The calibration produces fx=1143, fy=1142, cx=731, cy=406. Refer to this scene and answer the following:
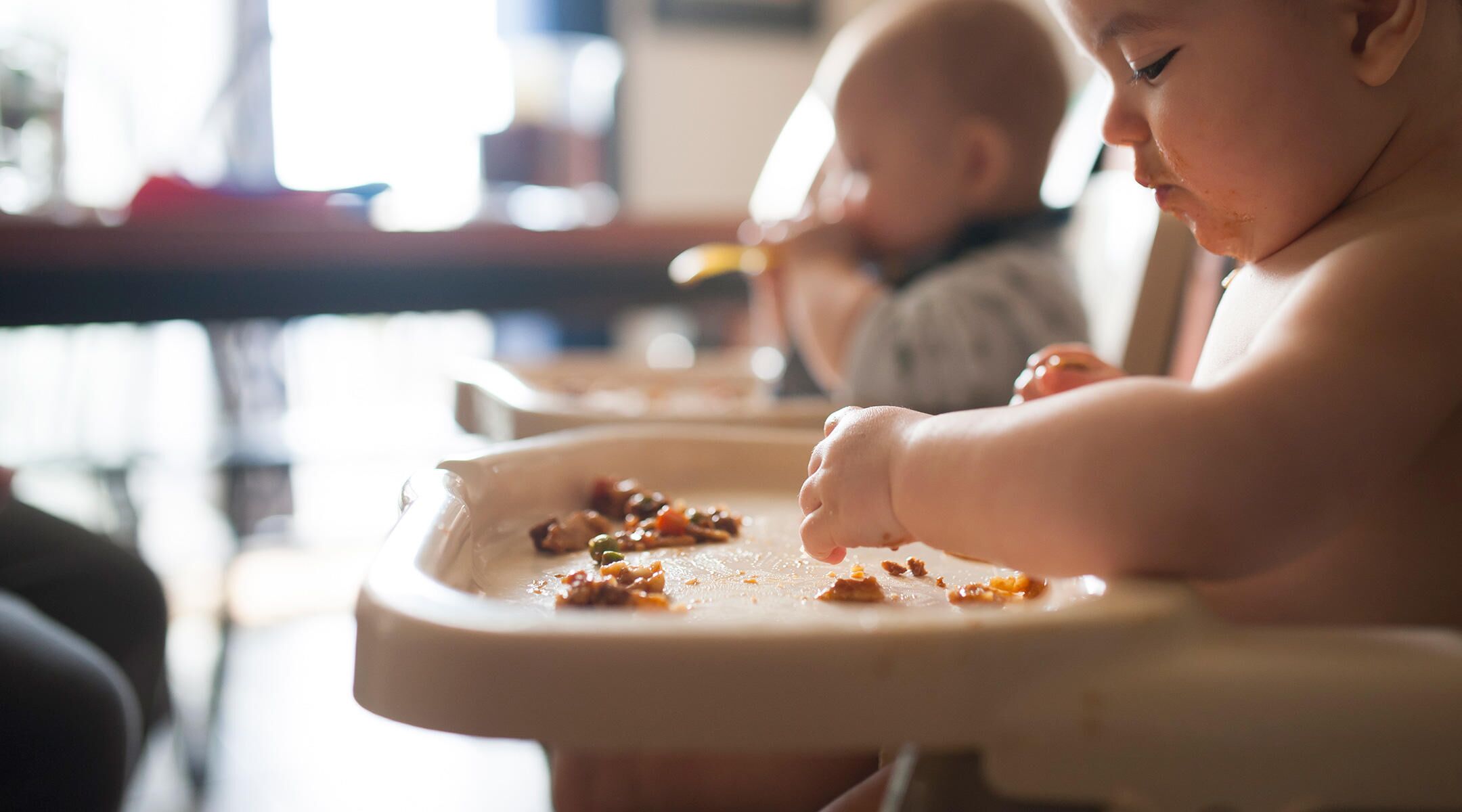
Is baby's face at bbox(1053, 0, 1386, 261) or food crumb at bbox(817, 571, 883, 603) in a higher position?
baby's face at bbox(1053, 0, 1386, 261)

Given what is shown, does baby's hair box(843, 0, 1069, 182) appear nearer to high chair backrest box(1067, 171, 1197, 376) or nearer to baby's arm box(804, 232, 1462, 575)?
high chair backrest box(1067, 171, 1197, 376)

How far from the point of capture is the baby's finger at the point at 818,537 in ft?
1.44

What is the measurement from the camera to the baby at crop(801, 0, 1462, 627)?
0.34m

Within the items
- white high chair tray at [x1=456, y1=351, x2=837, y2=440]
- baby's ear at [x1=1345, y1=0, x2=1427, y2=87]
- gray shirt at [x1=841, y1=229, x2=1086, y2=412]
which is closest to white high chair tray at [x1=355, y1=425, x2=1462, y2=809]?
baby's ear at [x1=1345, y1=0, x2=1427, y2=87]

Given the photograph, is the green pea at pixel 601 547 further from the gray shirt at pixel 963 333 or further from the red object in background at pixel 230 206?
the red object in background at pixel 230 206

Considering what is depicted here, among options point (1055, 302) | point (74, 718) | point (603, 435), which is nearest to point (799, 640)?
point (603, 435)

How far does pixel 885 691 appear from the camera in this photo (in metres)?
0.31

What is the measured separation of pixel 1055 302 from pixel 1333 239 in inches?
25.2

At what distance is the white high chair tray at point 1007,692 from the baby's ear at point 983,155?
83cm

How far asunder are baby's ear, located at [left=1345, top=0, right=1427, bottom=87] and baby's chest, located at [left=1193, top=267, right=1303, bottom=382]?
0.08m

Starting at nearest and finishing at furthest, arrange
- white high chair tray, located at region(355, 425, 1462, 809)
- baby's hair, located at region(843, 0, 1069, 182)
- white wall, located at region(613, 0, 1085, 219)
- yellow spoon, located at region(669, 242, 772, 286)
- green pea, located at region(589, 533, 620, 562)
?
white high chair tray, located at region(355, 425, 1462, 809), green pea, located at region(589, 533, 620, 562), baby's hair, located at region(843, 0, 1069, 182), yellow spoon, located at region(669, 242, 772, 286), white wall, located at region(613, 0, 1085, 219)

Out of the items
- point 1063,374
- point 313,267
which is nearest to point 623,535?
point 1063,374

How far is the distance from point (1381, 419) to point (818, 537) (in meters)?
0.20

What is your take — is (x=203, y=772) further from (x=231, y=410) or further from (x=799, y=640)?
(x=231, y=410)
